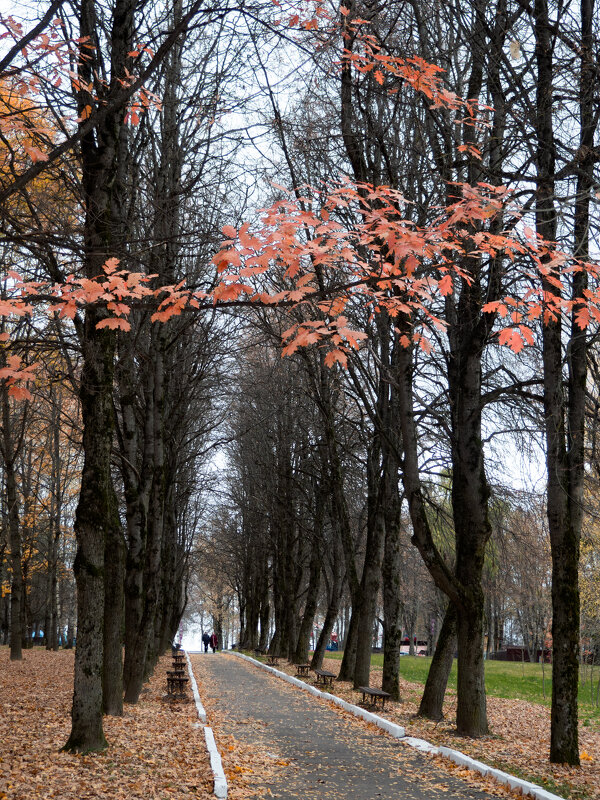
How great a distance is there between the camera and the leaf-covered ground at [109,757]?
646 centimetres

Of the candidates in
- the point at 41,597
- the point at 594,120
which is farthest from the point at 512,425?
the point at 41,597

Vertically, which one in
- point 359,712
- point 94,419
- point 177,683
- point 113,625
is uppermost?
point 94,419

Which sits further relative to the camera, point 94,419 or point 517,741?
point 517,741

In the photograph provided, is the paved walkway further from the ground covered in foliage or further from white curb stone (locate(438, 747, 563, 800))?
the ground covered in foliage

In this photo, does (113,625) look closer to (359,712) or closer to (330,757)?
(330,757)

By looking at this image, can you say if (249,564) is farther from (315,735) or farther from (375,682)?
(315,735)

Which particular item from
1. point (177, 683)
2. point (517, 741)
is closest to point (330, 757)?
point (517, 741)

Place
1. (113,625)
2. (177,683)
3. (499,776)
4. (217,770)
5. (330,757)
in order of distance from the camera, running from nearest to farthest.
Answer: (217,770), (499,776), (330,757), (113,625), (177,683)

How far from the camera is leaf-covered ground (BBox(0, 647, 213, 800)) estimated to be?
6465 millimetres

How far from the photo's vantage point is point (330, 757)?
9.16 metres

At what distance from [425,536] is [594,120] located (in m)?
6.07

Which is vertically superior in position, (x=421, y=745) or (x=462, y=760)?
(x=462, y=760)

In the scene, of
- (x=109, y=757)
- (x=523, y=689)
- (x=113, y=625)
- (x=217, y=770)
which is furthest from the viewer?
(x=523, y=689)

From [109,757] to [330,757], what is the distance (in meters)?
2.90
